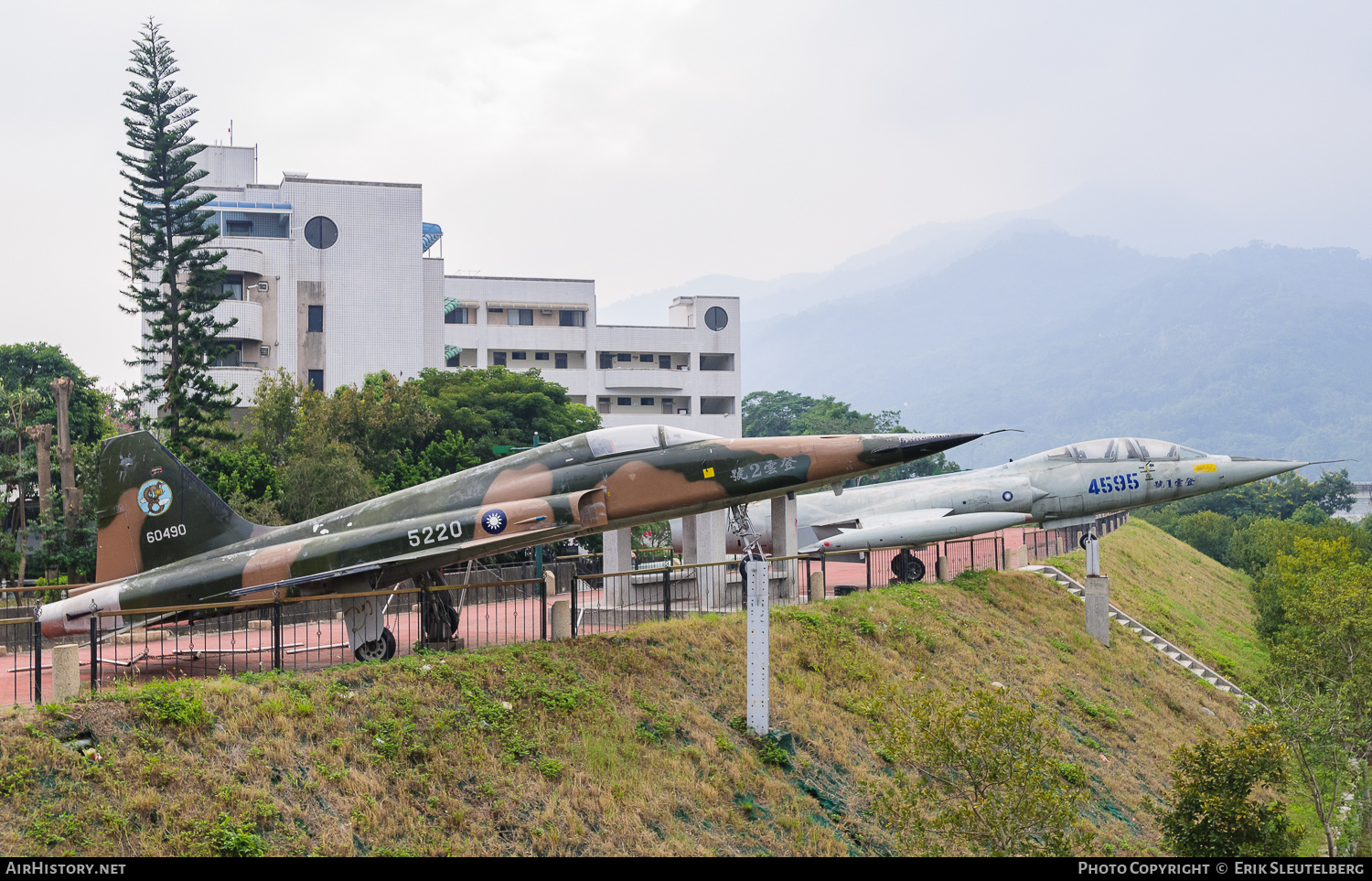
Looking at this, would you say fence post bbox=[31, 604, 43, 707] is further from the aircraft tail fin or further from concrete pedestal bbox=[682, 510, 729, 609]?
concrete pedestal bbox=[682, 510, 729, 609]

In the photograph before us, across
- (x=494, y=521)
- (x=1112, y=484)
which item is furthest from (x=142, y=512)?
(x=1112, y=484)

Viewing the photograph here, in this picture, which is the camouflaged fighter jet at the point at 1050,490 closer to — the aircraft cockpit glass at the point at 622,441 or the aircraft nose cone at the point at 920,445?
the aircraft nose cone at the point at 920,445

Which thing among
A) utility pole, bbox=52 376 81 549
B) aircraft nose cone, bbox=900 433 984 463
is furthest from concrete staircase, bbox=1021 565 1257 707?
utility pole, bbox=52 376 81 549

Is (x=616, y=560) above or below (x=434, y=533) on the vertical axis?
below

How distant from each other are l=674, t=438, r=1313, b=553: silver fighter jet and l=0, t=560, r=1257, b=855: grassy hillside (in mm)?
6200

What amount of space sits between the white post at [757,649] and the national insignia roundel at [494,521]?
4.12 meters

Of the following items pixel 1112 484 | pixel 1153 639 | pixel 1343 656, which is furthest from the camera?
pixel 1153 639

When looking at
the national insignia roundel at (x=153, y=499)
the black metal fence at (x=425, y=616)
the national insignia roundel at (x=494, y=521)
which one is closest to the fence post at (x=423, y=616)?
the black metal fence at (x=425, y=616)

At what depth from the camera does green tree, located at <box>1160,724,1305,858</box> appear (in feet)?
47.7

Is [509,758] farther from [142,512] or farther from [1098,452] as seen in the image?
[1098,452]

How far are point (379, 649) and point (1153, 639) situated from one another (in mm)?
25727

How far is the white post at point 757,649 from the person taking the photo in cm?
1443

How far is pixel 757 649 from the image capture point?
14.8 m
